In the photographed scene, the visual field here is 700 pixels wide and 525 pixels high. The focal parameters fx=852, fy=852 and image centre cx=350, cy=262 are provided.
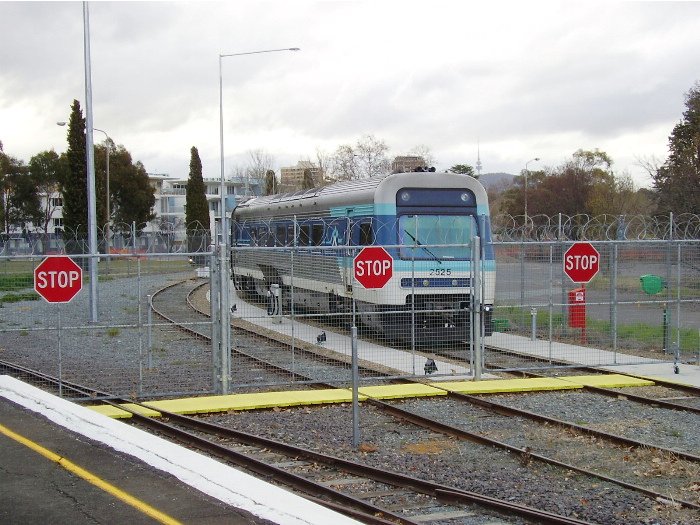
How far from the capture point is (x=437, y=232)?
699 inches

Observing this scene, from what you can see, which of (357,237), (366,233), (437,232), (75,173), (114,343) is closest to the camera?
(437,232)

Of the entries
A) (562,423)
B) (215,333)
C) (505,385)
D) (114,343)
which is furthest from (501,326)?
(562,423)

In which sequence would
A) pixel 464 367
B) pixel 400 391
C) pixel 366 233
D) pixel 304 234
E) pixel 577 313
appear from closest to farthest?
pixel 400 391
pixel 464 367
pixel 366 233
pixel 577 313
pixel 304 234

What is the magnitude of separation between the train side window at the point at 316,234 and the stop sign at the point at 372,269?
6.26 m

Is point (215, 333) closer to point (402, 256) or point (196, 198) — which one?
point (402, 256)

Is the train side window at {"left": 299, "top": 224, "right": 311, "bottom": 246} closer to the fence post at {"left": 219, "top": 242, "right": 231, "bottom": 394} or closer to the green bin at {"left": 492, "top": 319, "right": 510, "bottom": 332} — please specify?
the green bin at {"left": 492, "top": 319, "right": 510, "bottom": 332}

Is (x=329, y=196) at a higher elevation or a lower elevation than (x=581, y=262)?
higher

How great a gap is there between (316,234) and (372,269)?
7194 mm

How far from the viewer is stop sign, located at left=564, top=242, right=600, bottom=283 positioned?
14.7 meters

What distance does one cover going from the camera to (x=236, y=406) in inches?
476

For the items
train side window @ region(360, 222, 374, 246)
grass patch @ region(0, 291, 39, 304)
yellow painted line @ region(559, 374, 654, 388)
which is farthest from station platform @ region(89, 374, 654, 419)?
grass patch @ region(0, 291, 39, 304)

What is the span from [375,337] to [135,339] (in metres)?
5.65

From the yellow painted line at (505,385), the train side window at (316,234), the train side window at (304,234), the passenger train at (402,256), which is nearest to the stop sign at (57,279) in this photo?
the passenger train at (402,256)

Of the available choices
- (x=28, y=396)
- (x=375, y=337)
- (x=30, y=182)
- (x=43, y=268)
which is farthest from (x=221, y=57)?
(x=30, y=182)
